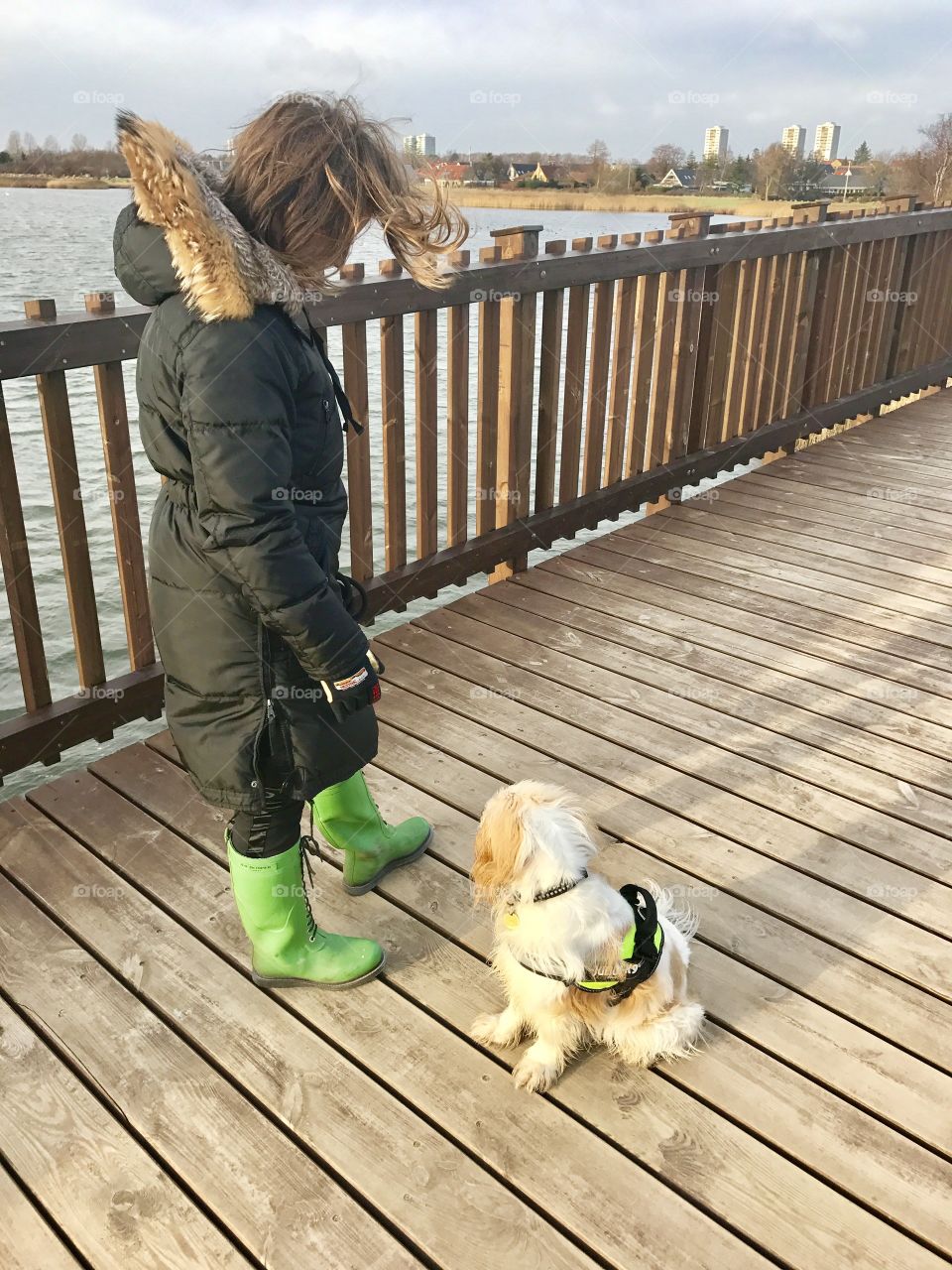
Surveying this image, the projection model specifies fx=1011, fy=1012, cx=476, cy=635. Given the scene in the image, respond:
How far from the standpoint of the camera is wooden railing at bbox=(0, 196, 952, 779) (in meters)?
2.75

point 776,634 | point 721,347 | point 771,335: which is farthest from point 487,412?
point 771,335

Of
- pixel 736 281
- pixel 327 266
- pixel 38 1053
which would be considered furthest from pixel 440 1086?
pixel 736 281

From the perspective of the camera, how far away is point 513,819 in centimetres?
174

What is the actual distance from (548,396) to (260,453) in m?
2.72

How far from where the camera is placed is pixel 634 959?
72.5 inches

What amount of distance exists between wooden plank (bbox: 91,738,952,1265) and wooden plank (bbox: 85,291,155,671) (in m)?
1.08

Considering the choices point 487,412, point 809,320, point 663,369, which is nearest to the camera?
point 487,412

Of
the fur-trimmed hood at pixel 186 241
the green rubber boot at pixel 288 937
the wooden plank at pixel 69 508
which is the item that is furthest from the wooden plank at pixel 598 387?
the green rubber boot at pixel 288 937

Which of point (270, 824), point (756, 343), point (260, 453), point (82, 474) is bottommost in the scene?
point (82, 474)

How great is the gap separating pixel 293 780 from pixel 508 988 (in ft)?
1.92

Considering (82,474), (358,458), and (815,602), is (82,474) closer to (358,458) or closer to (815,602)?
(358,458)

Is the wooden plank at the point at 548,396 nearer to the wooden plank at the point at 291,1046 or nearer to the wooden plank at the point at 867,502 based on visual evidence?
the wooden plank at the point at 867,502

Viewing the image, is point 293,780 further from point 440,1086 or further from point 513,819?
point 440,1086

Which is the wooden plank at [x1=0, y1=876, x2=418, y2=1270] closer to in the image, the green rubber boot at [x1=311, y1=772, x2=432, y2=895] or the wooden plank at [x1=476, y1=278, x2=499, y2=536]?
the green rubber boot at [x1=311, y1=772, x2=432, y2=895]
